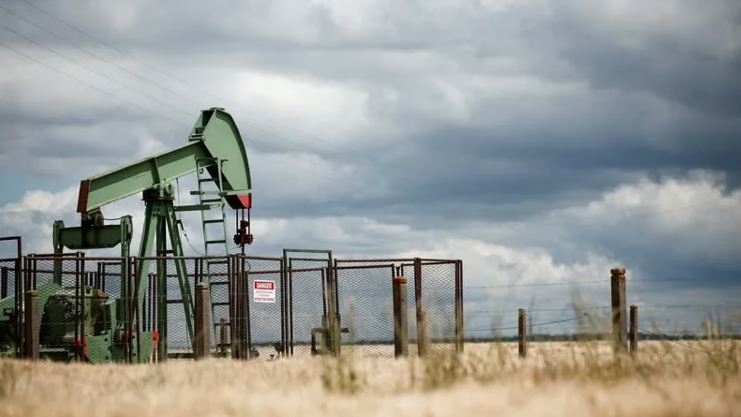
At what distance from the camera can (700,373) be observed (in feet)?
37.3

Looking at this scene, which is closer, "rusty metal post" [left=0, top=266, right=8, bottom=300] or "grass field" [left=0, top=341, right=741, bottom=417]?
"grass field" [left=0, top=341, right=741, bottom=417]

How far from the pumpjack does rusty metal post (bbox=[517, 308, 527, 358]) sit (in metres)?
6.28

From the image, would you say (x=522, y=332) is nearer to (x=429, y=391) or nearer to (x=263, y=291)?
(x=263, y=291)

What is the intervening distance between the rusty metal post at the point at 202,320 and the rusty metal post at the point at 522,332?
226 inches

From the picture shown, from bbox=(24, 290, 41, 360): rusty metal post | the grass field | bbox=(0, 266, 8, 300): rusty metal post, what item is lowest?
the grass field

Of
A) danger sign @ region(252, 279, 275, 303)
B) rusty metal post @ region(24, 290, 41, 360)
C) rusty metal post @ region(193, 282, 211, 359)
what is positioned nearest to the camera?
rusty metal post @ region(193, 282, 211, 359)

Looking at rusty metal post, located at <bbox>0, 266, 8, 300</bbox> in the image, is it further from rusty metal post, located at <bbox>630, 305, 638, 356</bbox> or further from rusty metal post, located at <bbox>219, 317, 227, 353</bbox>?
rusty metal post, located at <bbox>630, 305, 638, 356</bbox>

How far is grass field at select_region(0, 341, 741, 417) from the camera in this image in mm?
9234

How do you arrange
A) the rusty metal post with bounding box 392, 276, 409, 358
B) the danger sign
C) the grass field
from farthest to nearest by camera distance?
the danger sign, the rusty metal post with bounding box 392, 276, 409, 358, the grass field

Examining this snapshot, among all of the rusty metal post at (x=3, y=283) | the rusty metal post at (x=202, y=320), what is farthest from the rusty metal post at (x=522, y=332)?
the rusty metal post at (x=3, y=283)

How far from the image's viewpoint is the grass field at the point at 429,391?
30.3 ft

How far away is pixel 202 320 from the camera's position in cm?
1862

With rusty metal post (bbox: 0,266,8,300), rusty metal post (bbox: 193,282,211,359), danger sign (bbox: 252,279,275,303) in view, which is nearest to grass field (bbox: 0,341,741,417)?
rusty metal post (bbox: 193,282,211,359)

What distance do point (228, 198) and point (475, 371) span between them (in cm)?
1568
